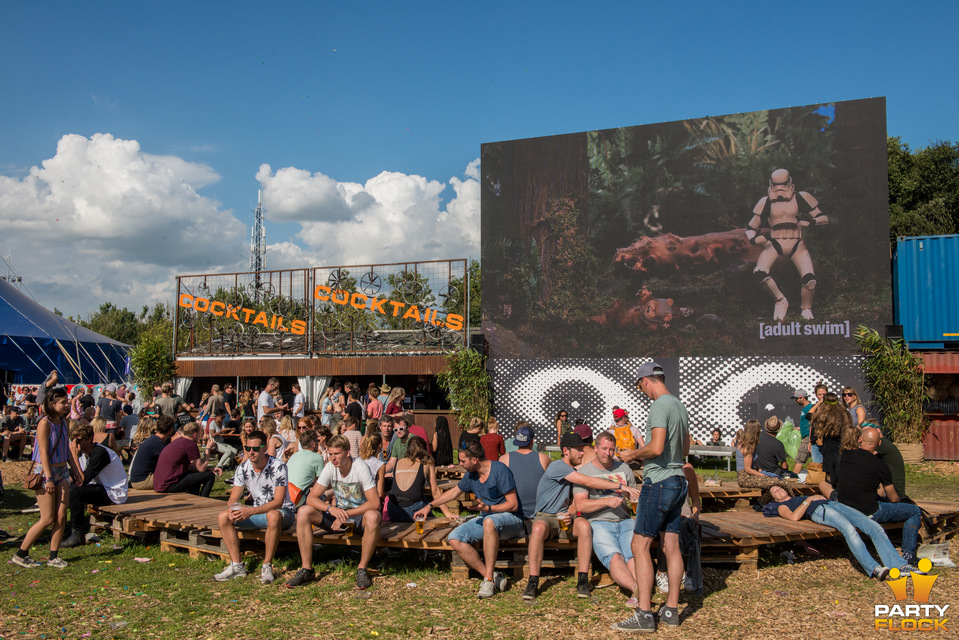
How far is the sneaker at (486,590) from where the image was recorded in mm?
5645

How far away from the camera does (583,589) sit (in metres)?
5.61

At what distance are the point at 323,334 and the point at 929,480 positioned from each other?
606 inches

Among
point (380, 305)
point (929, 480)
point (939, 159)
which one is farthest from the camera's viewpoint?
point (939, 159)

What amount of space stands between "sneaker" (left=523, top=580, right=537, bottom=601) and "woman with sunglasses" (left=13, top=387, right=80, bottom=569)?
445 centimetres

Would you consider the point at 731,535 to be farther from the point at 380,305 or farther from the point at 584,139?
the point at 380,305

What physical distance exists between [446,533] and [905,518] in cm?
427

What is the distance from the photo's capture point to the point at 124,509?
7.50 m

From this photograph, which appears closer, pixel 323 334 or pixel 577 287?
pixel 577 287

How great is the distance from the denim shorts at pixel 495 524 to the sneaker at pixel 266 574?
1596 millimetres

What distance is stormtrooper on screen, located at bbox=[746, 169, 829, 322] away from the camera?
A: 51.3 ft

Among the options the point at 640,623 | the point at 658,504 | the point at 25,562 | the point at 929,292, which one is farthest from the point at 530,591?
the point at 929,292

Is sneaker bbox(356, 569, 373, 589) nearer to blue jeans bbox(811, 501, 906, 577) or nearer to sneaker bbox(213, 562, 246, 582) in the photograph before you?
sneaker bbox(213, 562, 246, 582)

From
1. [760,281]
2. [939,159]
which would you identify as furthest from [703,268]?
[939,159]

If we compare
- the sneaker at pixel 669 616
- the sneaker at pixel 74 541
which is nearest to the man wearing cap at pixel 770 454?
the sneaker at pixel 669 616
